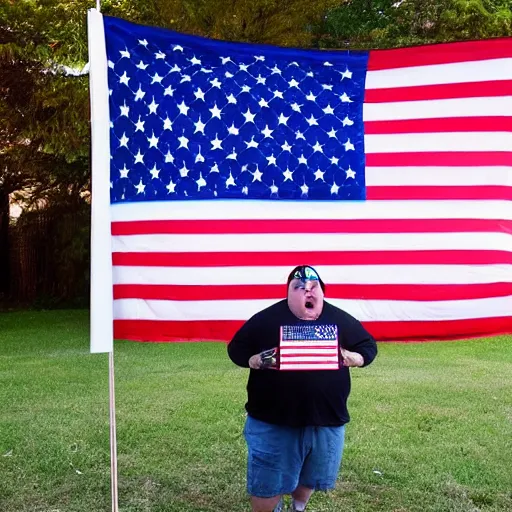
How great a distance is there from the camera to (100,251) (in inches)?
159

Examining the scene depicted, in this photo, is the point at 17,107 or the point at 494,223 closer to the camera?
the point at 494,223

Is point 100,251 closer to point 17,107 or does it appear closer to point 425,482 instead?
point 425,482

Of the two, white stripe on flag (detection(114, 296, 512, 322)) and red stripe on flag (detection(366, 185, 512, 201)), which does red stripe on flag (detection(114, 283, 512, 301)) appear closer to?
white stripe on flag (detection(114, 296, 512, 322))

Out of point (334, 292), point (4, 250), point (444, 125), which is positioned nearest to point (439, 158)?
point (444, 125)

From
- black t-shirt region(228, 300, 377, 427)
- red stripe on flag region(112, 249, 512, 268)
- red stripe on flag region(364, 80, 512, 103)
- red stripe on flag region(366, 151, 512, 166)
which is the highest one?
red stripe on flag region(364, 80, 512, 103)

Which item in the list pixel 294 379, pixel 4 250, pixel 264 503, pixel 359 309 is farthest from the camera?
pixel 4 250

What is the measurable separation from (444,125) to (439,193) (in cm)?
37

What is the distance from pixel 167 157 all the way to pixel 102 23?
77 centimetres

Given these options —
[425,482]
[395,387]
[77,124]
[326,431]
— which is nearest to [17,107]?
[77,124]

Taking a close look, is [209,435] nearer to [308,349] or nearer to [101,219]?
[308,349]

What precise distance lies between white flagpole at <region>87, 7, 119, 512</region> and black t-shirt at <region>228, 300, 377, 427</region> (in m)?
0.66

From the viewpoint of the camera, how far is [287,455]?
4242 millimetres

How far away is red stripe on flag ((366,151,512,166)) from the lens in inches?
178

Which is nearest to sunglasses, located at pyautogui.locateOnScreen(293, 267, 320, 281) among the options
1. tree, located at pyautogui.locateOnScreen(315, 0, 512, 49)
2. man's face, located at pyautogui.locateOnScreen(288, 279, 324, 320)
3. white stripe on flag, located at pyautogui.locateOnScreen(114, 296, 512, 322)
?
man's face, located at pyautogui.locateOnScreen(288, 279, 324, 320)
